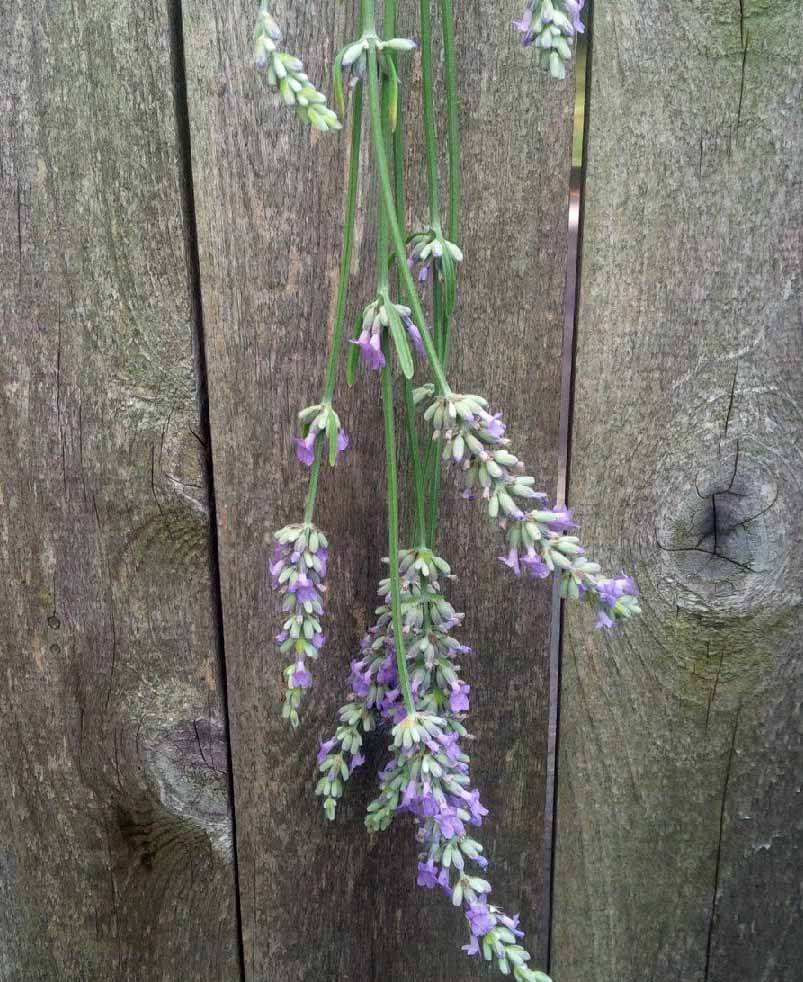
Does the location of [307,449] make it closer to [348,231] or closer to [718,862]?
[348,231]

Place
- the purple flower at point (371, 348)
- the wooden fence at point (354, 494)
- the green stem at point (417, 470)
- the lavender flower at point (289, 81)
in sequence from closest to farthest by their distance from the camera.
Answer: the lavender flower at point (289, 81) → the purple flower at point (371, 348) → the green stem at point (417, 470) → the wooden fence at point (354, 494)

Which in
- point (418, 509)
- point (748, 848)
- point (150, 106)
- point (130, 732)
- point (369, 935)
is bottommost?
point (369, 935)

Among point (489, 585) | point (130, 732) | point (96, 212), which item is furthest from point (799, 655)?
point (96, 212)

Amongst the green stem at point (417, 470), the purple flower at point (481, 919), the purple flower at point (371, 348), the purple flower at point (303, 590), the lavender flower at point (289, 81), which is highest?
the lavender flower at point (289, 81)

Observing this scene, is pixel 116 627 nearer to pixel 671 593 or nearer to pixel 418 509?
pixel 418 509

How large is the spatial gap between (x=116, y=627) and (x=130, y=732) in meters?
0.14

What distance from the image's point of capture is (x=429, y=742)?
0.75 meters

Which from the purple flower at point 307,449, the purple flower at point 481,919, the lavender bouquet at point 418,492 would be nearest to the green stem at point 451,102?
the lavender bouquet at point 418,492

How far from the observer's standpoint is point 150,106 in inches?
34.8

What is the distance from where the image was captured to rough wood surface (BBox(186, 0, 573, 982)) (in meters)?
0.90

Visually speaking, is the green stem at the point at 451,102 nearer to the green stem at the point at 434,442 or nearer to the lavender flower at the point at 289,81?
the green stem at the point at 434,442

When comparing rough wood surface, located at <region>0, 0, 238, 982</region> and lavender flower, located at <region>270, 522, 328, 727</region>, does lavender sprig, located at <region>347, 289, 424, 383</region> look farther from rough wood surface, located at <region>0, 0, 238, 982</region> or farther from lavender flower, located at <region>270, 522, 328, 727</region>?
rough wood surface, located at <region>0, 0, 238, 982</region>

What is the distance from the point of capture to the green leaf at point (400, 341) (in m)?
0.67

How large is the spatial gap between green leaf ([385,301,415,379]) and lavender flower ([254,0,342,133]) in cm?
14
